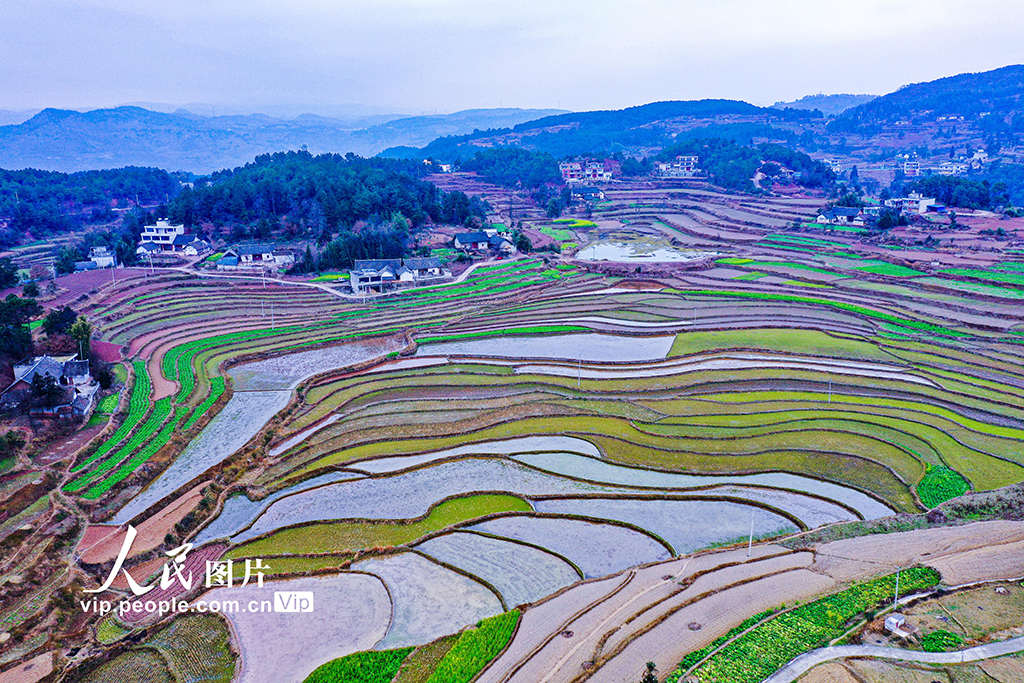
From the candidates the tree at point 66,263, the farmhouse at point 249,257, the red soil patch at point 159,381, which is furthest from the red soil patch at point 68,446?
the tree at point 66,263

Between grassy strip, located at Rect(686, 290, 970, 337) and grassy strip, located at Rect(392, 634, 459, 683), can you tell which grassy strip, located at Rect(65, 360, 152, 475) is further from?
grassy strip, located at Rect(686, 290, 970, 337)

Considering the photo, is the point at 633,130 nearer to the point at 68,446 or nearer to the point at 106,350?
the point at 106,350

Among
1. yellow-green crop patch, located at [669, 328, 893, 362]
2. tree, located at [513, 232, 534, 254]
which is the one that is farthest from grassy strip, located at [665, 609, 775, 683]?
tree, located at [513, 232, 534, 254]

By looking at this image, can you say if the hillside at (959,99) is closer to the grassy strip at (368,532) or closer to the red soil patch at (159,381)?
the grassy strip at (368,532)

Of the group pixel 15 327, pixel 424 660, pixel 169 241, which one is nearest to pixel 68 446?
pixel 15 327

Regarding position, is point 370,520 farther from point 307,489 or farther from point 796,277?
point 796,277

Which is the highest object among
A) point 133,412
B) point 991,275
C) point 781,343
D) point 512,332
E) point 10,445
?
point 10,445

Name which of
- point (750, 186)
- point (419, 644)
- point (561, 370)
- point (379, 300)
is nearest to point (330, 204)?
point (379, 300)
